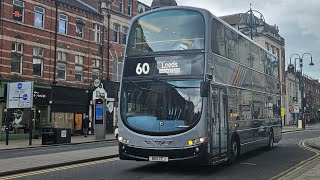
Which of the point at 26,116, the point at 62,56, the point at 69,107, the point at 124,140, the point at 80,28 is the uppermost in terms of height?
the point at 80,28

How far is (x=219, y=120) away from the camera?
12.3 m

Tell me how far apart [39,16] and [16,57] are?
403cm

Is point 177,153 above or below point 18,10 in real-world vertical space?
below

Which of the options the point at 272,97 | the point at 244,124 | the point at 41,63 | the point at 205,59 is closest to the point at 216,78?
the point at 205,59

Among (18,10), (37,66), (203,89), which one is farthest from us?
→ (37,66)

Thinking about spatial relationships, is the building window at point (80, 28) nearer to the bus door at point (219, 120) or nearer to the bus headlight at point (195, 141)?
the bus door at point (219, 120)

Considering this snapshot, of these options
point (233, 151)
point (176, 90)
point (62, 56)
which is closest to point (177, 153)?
point (176, 90)

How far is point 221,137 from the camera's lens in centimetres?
1238

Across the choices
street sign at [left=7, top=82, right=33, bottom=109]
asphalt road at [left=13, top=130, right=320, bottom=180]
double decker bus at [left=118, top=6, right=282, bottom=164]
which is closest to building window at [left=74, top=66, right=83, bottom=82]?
street sign at [left=7, top=82, right=33, bottom=109]

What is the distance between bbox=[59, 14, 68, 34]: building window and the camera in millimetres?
34000

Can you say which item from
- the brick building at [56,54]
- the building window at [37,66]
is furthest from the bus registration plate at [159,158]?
the building window at [37,66]

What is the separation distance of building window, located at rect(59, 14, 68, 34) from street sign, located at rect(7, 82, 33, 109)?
10.4m

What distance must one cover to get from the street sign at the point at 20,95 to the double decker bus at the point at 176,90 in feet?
44.0

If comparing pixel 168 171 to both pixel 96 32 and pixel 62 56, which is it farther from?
pixel 96 32
